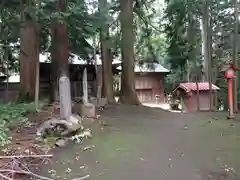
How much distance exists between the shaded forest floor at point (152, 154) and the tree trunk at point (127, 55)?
5.31m

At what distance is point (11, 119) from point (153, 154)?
3.68 meters

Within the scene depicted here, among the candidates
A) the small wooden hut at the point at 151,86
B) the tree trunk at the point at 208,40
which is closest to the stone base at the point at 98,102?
the tree trunk at the point at 208,40

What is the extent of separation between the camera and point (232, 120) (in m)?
10.6

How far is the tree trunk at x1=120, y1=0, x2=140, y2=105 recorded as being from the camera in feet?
47.9

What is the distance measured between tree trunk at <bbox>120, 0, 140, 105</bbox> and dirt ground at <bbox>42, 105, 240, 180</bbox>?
17.6 ft

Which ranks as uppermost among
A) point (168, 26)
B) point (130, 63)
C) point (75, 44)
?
point (168, 26)

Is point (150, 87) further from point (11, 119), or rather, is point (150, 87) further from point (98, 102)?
point (11, 119)

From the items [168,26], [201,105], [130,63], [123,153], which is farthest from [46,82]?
[123,153]

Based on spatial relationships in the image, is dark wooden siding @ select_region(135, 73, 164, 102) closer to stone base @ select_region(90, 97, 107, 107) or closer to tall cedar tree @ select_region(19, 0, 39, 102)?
stone base @ select_region(90, 97, 107, 107)

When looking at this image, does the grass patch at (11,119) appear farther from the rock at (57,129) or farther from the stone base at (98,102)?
the stone base at (98,102)

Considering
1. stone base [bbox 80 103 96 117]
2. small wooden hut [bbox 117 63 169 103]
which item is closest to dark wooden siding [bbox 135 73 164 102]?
small wooden hut [bbox 117 63 169 103]

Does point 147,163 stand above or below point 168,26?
below

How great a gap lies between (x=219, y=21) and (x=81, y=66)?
7971mm

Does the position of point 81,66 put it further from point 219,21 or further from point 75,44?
point 219,21
